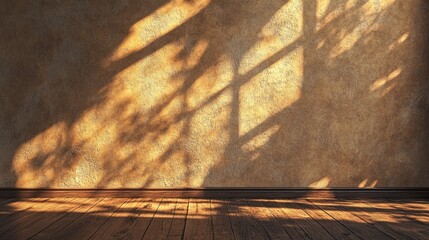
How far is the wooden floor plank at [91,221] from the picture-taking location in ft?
10.4

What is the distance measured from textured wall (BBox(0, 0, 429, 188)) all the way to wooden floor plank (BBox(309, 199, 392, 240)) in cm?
45

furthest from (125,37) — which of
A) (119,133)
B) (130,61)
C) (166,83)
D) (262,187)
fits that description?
(262,187)

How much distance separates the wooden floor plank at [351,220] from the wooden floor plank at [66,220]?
5.84ft

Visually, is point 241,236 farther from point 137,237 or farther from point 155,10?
point 155,10

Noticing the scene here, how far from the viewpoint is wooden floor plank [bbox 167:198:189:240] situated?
3.17m

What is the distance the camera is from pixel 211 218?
12.2 feet

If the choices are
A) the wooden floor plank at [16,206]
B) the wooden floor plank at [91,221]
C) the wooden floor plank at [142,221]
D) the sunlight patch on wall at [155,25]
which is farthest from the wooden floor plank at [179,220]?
the sunlight patch on wall at [155,25]

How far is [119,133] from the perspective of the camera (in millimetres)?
4766

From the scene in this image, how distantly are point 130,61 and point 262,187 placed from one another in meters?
1.60

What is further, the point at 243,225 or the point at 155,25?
the point at 155,25

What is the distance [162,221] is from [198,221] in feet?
0.78

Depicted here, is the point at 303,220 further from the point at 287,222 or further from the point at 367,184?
the point at 367,184

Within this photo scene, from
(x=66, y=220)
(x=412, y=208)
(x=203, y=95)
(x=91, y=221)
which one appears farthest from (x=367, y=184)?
(x=66, y=220)

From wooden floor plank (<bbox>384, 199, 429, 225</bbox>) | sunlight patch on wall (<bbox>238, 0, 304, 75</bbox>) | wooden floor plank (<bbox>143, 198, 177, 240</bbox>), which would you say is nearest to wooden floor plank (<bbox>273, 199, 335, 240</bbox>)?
wooden floor plank (<bbox>384, 199, 429, 225</bbox>)
